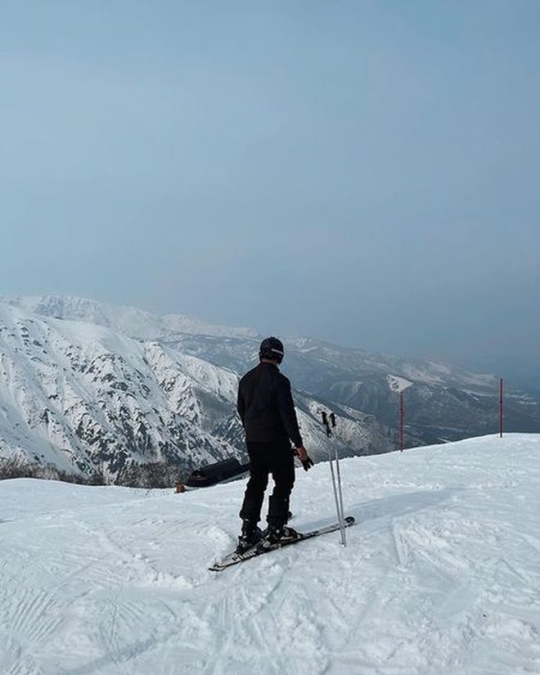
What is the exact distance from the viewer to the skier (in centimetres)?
839

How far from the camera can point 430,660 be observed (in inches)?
219

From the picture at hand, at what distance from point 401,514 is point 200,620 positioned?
4.48 meters

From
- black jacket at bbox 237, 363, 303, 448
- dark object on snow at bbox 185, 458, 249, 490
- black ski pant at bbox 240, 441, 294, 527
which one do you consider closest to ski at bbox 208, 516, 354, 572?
black ski pant at bbox 240, 441, 294, 527

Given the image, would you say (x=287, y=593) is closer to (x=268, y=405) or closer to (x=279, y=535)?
(x=279, y=535)

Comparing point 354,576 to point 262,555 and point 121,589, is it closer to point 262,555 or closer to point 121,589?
point 262,555

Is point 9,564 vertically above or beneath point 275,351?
beneath

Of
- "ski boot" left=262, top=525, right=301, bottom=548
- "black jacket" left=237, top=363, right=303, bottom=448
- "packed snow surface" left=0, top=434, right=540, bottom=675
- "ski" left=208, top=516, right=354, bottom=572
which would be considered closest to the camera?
"packed snow surface" left=0, top=434, right=540, bottom=675

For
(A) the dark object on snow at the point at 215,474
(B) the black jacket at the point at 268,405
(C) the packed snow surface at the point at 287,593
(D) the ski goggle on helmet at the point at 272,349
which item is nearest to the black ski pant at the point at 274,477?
(B) the black jacket at the point at 268,405

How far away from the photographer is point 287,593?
704 centimetres

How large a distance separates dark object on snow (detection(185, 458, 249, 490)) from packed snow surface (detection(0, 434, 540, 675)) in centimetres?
809

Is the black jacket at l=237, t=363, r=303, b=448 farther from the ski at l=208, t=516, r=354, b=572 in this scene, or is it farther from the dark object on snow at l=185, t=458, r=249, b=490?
the dark object on snow at l=185, t=458, r=249, b=490

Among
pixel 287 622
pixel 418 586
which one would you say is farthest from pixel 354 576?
pixel 287 622

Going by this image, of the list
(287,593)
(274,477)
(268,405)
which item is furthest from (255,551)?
(268,405)

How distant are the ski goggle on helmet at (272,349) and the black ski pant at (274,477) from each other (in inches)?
45.5
